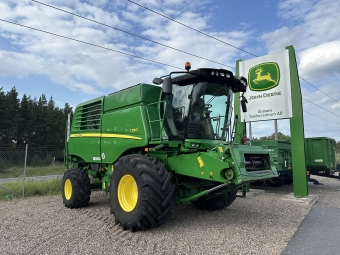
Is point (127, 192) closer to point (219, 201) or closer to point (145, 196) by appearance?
point (145, 196)

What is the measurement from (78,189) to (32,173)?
322 inches

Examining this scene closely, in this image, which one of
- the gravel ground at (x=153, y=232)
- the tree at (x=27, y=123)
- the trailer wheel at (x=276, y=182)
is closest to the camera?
the gravel ground at (x=153, y=232)

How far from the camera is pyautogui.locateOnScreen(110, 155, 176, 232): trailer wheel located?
476 centimetres

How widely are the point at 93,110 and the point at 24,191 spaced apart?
15.3ft

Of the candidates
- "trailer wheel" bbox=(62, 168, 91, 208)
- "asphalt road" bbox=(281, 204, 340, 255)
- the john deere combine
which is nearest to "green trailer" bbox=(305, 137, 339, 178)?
"asphalt road" bbox=(281, 204, 340, 255)

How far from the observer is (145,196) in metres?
4.76

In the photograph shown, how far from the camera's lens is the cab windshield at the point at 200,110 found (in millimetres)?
5523

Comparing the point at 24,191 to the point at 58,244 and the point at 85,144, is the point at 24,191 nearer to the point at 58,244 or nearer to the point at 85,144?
the point at 85,144

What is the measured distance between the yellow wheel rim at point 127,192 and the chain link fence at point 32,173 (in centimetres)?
492

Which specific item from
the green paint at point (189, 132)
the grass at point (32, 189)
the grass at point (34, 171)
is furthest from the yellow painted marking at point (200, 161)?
the grass at point (34, 171)

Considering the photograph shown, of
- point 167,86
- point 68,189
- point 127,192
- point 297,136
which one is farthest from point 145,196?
point 297,136

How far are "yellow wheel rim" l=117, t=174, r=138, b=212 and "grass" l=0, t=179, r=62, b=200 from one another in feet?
19.1

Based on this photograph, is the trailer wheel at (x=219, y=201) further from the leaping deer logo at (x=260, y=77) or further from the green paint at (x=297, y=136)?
the leaping deer logo at (x=260, y=77)

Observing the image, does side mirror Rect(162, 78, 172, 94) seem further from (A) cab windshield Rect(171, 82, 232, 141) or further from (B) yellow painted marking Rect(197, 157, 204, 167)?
(B) yellow painted marking Rect(197, 157, 204, 167)
